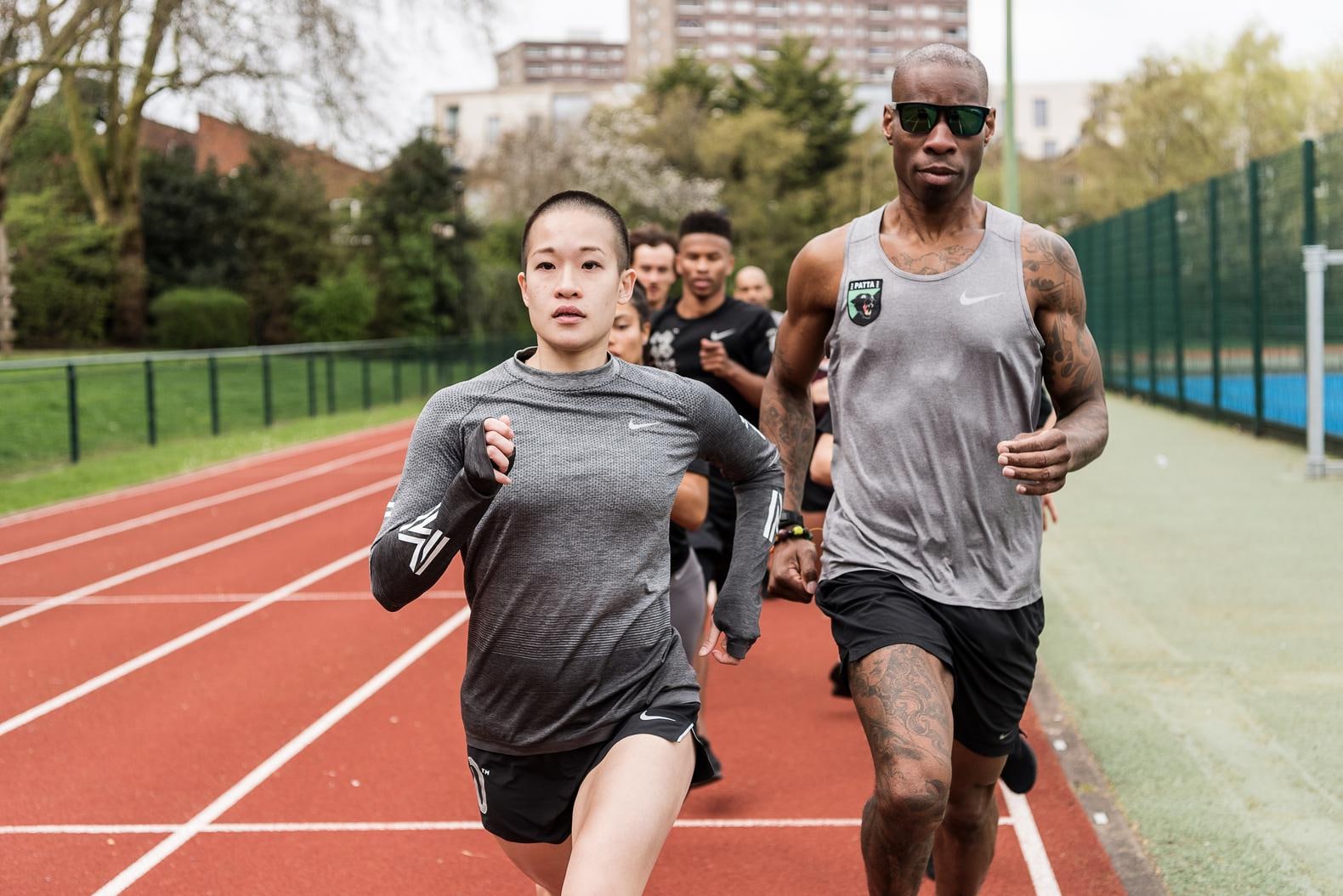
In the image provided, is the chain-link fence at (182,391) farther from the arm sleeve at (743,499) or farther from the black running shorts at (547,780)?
the black running shorts at (547,780)

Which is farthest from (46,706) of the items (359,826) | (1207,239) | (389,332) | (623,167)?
(623,167)

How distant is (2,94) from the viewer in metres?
34.1

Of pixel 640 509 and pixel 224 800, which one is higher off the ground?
pixel 640 509

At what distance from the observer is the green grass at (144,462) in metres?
15.7

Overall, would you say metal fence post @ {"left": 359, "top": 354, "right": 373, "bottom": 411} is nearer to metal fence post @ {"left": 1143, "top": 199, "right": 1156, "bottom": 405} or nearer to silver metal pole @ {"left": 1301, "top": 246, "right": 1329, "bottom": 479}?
metal fence post @ {"left": 1143, "top": 199, "right": 1156, "bottom": 405}

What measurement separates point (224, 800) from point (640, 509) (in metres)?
3.17

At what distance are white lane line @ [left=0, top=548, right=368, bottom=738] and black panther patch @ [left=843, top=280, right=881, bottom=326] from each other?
478cm

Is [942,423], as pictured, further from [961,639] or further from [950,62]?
[950,62]

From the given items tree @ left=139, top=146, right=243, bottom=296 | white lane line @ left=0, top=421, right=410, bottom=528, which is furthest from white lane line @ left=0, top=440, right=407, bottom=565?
tree @ left=139, top=146, right=243, bottom=296

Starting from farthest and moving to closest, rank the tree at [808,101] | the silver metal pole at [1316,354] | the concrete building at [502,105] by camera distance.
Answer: the concrete building at [502,105]
the tree at [808,101]
the silver metal pole at [1316,354]

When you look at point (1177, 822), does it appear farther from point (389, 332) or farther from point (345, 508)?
point (389, 332)

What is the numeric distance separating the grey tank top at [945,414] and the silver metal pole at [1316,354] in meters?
10.8

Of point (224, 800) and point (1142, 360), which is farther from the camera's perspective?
point (1142, 360)

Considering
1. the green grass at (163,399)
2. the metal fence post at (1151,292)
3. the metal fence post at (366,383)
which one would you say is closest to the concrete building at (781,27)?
the metal fence post at (366,383)
